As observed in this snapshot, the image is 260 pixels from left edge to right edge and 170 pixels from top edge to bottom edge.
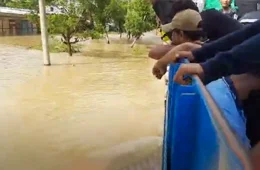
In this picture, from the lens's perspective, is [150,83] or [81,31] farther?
[81,31]

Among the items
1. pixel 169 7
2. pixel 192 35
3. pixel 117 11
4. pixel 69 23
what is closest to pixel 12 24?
pixel 117 11

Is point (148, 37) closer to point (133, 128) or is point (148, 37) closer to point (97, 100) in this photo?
point (97, 100)

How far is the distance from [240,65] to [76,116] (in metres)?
5.04

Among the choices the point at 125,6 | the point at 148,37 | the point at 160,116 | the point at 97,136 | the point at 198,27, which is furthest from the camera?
the point at 148,37

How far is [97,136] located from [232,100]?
3.67 m

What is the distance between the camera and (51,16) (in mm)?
14078

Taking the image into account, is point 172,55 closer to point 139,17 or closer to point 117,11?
point 117,11

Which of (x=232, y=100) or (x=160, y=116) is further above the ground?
(x=232, y=100)

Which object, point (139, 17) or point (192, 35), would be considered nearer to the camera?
point (192, 35)

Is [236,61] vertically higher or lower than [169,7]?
lower

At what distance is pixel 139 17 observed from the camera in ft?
56.6

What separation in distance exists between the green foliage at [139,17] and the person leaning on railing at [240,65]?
1567cm

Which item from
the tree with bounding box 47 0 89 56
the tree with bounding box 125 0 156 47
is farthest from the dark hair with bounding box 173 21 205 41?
the tree with bounding box 125 0 156 47

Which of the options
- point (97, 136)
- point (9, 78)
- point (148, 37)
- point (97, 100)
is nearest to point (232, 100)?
point (97, 136)
